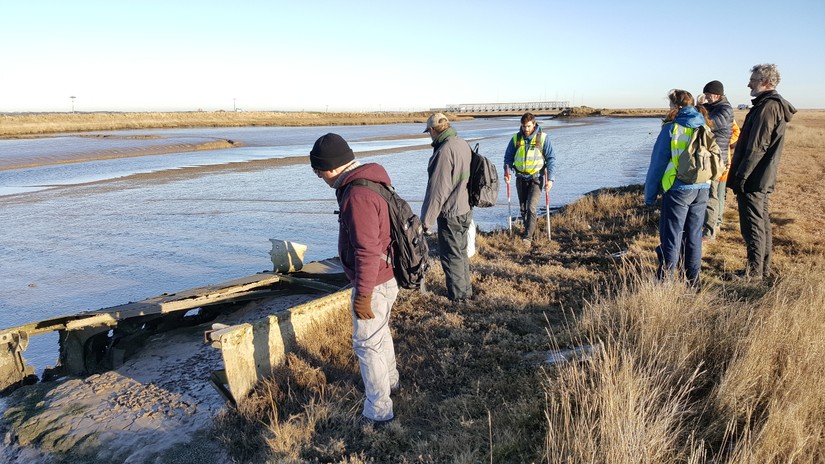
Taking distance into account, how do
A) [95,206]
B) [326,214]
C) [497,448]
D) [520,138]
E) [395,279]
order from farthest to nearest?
[95,206], [326,214], [520,138], [395,279], [497,448]

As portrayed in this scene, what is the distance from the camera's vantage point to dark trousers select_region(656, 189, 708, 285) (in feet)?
17.5

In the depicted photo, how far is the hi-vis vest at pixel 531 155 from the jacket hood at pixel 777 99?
2.93 metres

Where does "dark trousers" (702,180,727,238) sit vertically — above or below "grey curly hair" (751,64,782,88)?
below

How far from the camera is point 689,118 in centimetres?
520

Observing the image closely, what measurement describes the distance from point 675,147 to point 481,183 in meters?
1.89

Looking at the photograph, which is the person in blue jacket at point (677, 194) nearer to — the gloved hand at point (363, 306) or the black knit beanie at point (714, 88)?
the black knit beanie at point (714, 88)

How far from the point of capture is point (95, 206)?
44.5 ft

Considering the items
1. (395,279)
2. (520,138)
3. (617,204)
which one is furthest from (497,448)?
(617,204)

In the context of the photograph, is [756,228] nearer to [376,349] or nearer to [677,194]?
[677,194]

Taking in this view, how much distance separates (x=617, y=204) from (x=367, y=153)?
1724 cm

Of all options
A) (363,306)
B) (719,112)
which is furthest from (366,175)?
(719,112)

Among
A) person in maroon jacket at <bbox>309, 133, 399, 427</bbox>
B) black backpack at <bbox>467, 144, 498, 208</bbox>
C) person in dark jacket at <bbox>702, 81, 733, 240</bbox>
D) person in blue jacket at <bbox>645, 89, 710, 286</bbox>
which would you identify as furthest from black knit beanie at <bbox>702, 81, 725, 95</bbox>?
person in maroon jacket at <bbox>309, 133, 399, 427</bbox>

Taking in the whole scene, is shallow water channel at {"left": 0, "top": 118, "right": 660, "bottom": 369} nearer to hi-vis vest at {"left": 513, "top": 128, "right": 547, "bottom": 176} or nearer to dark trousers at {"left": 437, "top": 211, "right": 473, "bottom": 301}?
hi-vis vest at {"left": 513, "top": 128, "right": 547, "bottom": 176}

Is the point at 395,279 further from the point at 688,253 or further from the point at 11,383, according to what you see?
the point at 11,383
